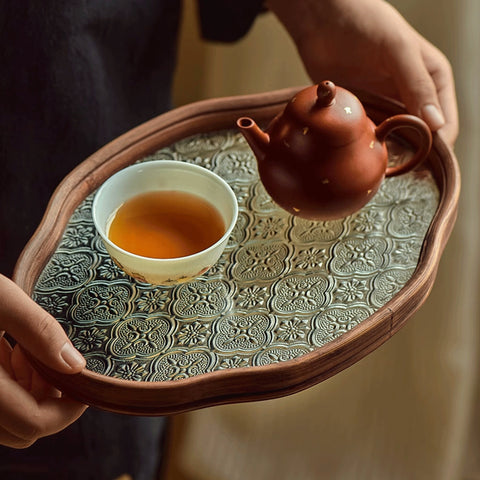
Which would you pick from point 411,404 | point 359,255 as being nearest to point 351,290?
point 359,255

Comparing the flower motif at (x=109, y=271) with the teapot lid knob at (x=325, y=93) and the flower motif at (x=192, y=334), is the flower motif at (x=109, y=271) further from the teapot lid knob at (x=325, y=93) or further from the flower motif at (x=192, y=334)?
the teapot lid knob at (x=325, y=93)

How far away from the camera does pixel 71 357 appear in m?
0.66

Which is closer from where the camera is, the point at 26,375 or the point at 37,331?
the point at 37,331

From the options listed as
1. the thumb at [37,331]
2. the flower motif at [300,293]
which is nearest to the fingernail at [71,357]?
the thumb at [37,331]

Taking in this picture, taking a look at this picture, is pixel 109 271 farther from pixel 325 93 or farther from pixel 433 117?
pixel 433 117

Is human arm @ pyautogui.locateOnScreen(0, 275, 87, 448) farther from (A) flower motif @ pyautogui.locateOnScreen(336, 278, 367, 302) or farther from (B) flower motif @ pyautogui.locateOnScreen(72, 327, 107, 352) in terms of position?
(A) flower motif @ pyautogui.locateOnScreen(336, 278, 367, 302)

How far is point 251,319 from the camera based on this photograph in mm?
745

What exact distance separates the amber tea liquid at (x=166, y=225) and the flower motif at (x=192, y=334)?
0.08 m

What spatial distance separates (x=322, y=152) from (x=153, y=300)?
9.4 inches

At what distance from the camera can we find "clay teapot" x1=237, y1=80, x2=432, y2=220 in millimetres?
756

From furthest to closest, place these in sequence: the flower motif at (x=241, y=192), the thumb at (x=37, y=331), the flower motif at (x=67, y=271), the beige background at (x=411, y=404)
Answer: the beige background at (x=411, y=404) < the flower motif at (x=241, y=192) < the flower motif at (x=67, y=271) < the thumb at (x=37, y=331)

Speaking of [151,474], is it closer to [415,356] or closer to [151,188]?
[415,356]

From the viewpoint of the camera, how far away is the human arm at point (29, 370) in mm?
665

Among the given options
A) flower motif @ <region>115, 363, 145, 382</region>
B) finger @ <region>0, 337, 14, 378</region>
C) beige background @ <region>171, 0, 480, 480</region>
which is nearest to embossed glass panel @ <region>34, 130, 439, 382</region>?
flower motif @ <region>115, 363, 145, 382</region>
